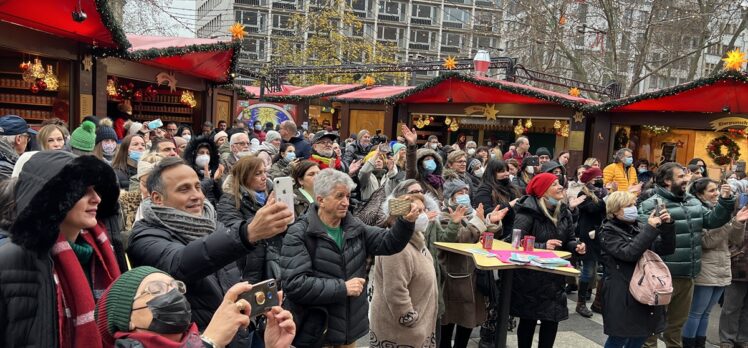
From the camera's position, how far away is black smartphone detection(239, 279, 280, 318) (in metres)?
1.91

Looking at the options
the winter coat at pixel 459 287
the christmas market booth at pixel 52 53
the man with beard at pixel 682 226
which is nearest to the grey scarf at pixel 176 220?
the winter coat at pixel 459 287

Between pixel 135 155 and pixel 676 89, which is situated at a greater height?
pixel 676 89

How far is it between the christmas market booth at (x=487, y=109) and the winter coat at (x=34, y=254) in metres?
13.9

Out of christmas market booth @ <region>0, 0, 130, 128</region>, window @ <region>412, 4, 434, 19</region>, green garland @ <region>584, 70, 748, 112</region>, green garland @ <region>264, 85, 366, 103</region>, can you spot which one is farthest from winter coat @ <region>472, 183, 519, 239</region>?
window @ <region>412, 4, 434, 19</region>

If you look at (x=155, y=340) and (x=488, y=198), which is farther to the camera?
(x=488, y=198)

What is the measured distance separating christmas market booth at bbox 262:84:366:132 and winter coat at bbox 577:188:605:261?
45.7 ft

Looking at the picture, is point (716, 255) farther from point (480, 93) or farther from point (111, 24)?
point (480, 93)

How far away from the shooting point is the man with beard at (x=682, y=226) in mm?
4895

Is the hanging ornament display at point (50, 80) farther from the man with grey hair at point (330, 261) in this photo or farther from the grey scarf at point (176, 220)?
the grey scarf at point (176, 220)

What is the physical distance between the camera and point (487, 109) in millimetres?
16078

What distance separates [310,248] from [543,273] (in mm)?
2112

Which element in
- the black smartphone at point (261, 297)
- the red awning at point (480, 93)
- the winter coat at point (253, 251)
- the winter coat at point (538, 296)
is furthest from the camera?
the red awning at point (480, 93)

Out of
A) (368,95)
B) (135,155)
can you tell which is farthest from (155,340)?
(368,95)

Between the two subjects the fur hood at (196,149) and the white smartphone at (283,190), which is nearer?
the white smartphone at (283,190)
